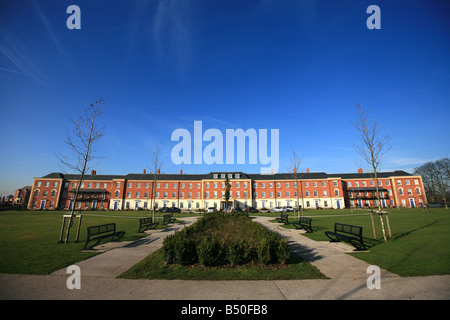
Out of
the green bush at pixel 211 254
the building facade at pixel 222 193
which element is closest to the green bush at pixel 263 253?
the green bush at pixel 211 254

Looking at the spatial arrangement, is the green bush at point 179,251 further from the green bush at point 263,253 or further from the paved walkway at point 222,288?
the green bush at point 263,253

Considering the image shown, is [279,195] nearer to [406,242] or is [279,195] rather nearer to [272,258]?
[406,242]

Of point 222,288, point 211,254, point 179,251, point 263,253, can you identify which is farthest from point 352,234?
point 179,251

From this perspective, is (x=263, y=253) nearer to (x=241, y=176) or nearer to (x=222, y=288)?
(x=222, y=288)

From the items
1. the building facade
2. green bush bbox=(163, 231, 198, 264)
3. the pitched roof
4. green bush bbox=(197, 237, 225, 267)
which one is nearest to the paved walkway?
green bush bbox=(197, 237, 225, 267)

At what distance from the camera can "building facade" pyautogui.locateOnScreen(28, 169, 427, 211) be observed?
4944cm

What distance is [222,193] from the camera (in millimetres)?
49594

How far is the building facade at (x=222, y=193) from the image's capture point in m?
49.4

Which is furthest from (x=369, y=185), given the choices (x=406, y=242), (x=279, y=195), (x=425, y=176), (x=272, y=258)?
(x=272, y=258)

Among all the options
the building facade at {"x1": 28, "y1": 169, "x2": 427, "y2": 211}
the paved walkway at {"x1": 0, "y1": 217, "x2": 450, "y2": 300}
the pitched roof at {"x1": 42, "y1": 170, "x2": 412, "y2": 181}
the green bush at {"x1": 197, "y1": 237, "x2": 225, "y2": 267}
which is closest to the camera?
the paved walkway at {"x1": 0, "y1": 217, "x2": 450, "y2": 300}

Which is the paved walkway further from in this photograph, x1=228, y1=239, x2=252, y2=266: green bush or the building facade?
the building facade
